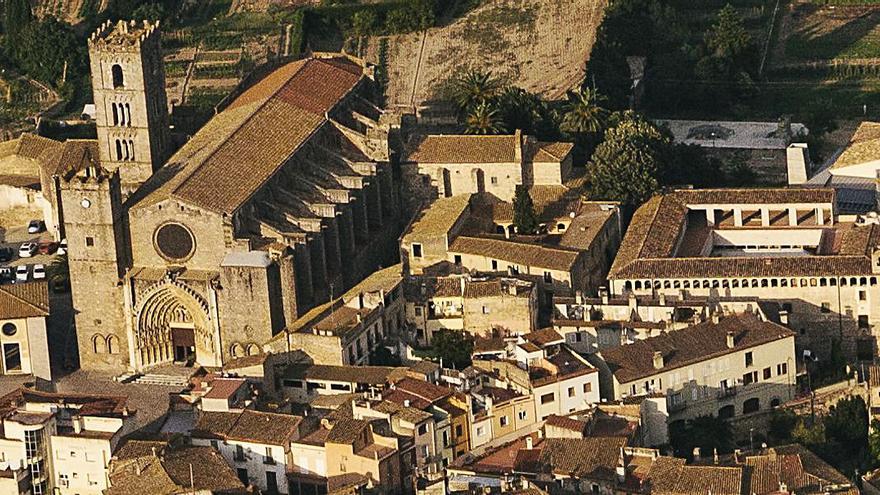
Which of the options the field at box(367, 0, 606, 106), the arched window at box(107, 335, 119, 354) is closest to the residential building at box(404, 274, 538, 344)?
the arched window at box(107, 335, 119, 354)

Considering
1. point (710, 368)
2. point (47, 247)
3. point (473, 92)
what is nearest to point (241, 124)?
point (47, 247)

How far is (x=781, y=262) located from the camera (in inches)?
4122

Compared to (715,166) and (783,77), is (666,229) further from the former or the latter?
(783,77)

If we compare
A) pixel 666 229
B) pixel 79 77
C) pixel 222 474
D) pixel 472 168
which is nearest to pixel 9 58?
pixel 79 77

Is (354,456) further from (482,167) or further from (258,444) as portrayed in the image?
(482,167)

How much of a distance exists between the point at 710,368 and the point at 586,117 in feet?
83.3

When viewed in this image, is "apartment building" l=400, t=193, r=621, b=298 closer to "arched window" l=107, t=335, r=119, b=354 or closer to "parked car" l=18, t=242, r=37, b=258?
"arched window" l=107, t=335, r=119, b=354

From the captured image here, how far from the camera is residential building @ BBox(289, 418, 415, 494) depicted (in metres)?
91.7

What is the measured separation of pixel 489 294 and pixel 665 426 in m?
10.9

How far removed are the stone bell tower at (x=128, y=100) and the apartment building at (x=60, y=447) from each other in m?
16.7

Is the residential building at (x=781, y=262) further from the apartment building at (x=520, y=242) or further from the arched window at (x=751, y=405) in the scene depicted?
the arched window at (x=751, y=405)

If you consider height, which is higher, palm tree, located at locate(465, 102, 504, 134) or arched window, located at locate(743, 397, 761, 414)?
palm tree, located at locate(465, 102, 504, 134)

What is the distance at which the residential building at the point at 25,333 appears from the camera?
10406 centimetres

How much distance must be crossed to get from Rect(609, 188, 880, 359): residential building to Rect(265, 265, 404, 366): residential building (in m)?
8.52
